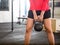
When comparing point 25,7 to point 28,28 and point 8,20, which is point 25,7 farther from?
point 28,28

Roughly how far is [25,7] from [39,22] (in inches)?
199

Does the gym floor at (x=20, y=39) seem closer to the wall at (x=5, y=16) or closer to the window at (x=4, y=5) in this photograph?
the wall at (x=5, y=16)

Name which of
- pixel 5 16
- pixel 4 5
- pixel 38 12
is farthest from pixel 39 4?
pixel 4 5

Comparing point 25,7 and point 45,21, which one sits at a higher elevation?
point 25,7

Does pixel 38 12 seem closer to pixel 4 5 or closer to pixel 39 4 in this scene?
pixel 39 4

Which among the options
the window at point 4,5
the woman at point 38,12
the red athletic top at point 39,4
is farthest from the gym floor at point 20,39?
the window at point 4,5

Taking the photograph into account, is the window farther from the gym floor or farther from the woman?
the woman

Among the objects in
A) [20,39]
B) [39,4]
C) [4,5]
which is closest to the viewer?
[39,4]

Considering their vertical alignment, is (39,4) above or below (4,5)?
below

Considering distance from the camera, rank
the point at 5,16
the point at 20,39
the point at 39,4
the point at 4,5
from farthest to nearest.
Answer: the point at 4,5, the point at 5,16, the point at 20,39, the point at 39,4

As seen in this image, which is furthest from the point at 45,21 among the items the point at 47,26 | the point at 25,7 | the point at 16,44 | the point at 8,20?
the point at 8,20

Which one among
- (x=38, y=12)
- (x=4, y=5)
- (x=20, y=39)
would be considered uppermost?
(x=4, y=5)

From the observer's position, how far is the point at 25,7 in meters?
7.50

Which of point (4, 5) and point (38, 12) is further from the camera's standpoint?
point (4, 5)
